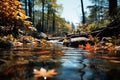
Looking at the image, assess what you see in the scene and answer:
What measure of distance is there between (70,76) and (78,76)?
108mm

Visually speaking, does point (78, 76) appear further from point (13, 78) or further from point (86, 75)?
point (13, 78)

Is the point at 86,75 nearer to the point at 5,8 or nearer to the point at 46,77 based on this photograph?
the point at 46,77

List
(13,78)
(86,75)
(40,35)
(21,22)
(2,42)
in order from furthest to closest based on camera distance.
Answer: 1. (40,35)
2. (21,22)
3. (2,42)
4. (86,75)
5. (13,78)

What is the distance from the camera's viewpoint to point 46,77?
2738 mm

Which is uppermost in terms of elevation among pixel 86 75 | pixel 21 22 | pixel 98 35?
pixel 21 22

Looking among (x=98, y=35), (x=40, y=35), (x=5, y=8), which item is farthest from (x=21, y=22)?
(x=40, y=35)

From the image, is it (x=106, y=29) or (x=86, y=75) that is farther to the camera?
(x=106, y=29)

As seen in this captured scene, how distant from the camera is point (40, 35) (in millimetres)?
24734

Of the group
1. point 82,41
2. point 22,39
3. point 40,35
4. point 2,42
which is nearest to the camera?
point 2,42

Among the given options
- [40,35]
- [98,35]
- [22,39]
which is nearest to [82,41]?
[98,35]

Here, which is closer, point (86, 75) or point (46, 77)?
point (46, 77)

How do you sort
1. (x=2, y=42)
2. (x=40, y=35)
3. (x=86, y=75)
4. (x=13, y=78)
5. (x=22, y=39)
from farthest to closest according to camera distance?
(x=40, y=35)
(x=22, y=39)
(x=2, y=42)
(x=86, y=75)
(x=13, y=78)

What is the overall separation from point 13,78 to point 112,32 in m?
8.49

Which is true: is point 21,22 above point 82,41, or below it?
above
